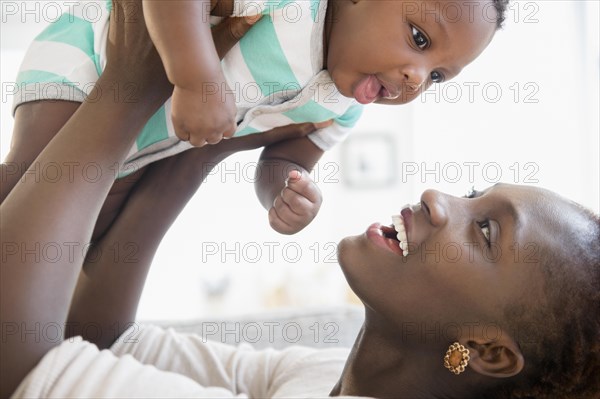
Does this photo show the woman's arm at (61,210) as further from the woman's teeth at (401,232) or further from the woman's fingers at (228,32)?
the woman's teeth at (401,232)

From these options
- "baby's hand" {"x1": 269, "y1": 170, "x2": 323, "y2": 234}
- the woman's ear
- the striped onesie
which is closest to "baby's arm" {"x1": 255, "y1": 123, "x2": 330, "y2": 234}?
"baby's hand" {"x1": 269, "y1": 170, "x2": 323, "y2": 234}

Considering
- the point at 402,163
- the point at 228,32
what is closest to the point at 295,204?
the point at 228,32

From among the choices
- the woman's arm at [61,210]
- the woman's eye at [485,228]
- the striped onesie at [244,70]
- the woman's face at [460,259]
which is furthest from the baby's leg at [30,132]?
the woman's eye at [485,228]

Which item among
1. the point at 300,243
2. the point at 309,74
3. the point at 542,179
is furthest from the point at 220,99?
the point at 300,243

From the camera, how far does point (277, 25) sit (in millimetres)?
1055

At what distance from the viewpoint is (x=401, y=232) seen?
1.01 metres

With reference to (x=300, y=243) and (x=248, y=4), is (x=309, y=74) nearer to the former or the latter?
(x=248, y=4)

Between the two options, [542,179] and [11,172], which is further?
[542,179]

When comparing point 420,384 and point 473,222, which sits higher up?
point 473,222

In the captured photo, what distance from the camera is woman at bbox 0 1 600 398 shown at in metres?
0.80

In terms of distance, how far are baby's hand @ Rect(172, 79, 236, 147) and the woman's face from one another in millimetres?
284

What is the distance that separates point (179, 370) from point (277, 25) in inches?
26.0

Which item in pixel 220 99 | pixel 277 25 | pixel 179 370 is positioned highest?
pixel 277 25

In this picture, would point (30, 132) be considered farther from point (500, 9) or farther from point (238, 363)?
point (500, 9)
